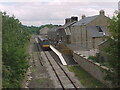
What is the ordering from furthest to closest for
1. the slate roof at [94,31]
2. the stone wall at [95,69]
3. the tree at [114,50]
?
1. the slate roof at [94,31]
2. the stone wall at [95,69]
3. the tree at [114,50]

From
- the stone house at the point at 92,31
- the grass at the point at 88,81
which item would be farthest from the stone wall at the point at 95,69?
the stone house at the point at 92,31

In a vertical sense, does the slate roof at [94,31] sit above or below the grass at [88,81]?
above

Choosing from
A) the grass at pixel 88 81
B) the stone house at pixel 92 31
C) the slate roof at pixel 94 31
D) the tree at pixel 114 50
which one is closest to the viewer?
the tree at pixel 114 50

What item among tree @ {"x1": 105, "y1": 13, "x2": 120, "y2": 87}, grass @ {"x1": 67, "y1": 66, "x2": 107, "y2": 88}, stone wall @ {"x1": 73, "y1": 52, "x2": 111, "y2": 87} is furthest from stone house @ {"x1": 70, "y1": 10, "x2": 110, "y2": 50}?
tree @ {"x1": 105, "y1": 13, "x2": 120, "y2": 87}

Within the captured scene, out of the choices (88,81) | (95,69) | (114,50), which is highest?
(114,50)

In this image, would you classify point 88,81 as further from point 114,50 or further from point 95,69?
point 114,50

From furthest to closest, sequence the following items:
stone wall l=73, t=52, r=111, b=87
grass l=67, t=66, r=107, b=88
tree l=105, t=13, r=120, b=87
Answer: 1. grass l=67, t=66, r=107, b=88
2. stone wall l=73, t=52, r=111, b=87
3. tree l=105, t=13, r=120, b=87

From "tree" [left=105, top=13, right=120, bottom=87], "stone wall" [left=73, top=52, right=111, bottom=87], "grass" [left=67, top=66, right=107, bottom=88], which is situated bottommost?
"grass" [left=67, top=66, right=107, bottom=88]

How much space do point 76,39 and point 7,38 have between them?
36472mm

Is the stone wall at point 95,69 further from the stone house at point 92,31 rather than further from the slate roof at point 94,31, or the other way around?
the slate roof at point 94,31

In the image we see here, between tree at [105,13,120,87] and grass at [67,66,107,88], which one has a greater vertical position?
tree at [105,13,120,87]

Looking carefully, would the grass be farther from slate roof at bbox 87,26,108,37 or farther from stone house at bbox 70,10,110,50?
slate roof at bbox 87,26,108,37

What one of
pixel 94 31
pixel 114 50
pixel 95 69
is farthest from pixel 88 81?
pixel 94 31

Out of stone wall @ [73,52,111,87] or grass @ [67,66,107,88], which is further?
grass @ [67,66,107,88]
